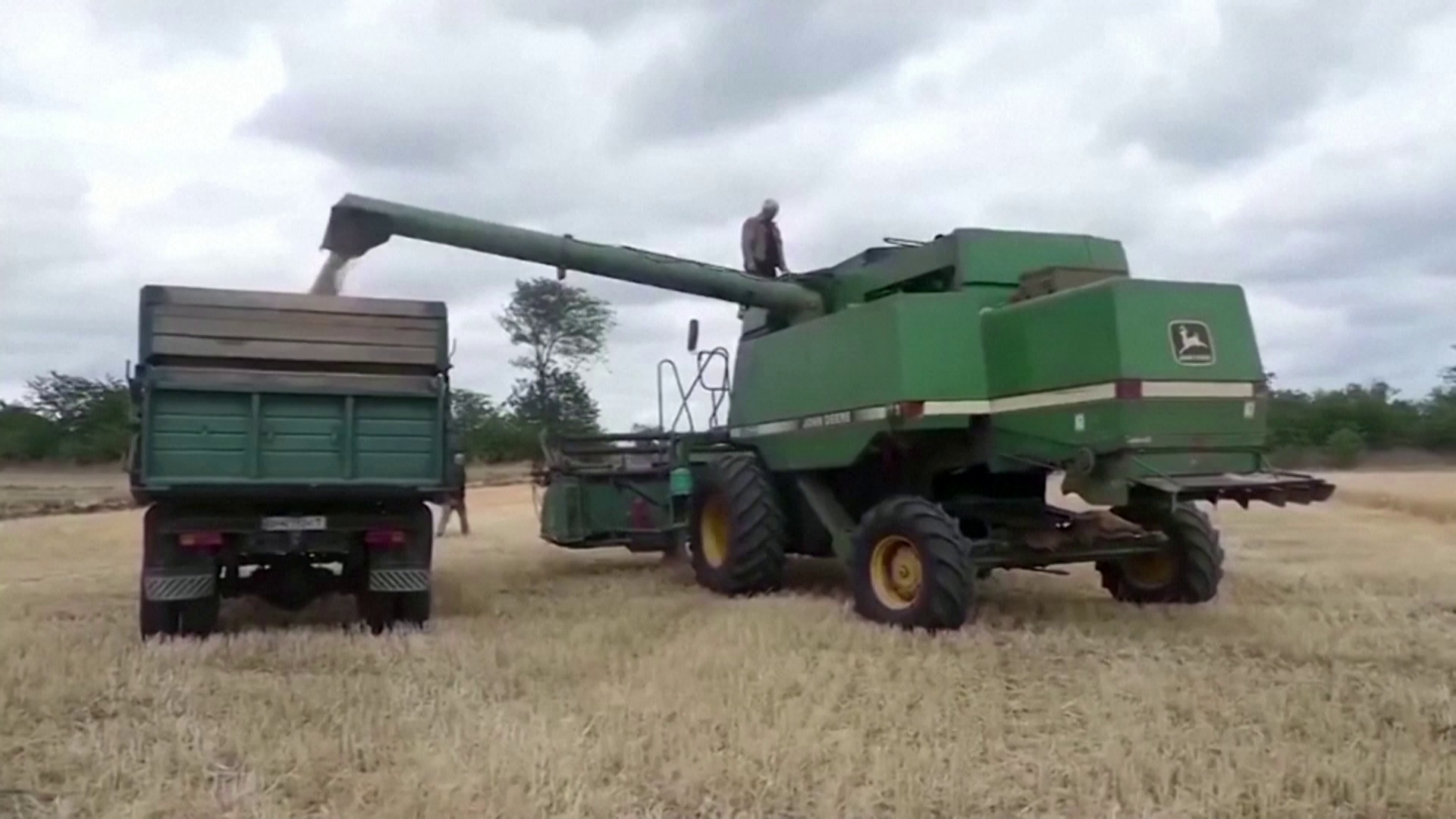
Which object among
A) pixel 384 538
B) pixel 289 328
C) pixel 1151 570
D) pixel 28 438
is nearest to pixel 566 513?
pixel 384 538

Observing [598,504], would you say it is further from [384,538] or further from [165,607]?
[165,607]

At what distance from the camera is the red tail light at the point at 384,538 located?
7766mm

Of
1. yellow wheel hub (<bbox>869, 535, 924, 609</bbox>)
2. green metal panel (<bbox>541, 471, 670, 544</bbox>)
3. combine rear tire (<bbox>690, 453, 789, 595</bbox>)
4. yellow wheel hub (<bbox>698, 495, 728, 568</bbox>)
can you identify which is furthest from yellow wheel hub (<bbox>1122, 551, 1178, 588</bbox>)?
green metal panel (<bbox>541, 471, 670, 544</bbox>)

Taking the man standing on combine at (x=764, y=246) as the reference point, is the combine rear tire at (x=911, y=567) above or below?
below

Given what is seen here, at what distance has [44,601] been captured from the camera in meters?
9.36

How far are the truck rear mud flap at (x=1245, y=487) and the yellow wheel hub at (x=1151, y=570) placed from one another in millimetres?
1291

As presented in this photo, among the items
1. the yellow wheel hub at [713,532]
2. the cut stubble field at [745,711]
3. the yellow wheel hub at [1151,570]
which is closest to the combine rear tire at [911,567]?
the cut stubble field at [745,711]

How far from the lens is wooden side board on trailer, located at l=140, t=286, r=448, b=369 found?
7758 millimetres

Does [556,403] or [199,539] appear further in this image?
[556,403]

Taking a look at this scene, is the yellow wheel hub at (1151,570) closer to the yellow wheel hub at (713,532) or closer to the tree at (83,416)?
the yellow wheel hub at (713,532)

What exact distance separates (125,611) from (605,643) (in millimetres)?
3630

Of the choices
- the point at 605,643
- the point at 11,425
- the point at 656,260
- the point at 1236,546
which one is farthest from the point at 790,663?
the point at 11,425

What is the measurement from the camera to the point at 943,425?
7.90 m

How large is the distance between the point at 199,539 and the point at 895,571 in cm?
399
